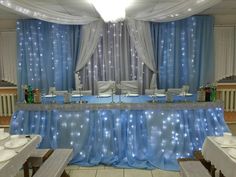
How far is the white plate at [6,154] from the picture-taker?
7.24 feet

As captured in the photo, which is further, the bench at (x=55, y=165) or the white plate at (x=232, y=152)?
the bench at (x=55, y=165)

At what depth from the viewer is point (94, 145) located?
12.6 ft

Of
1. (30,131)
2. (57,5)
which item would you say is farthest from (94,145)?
(57,5)

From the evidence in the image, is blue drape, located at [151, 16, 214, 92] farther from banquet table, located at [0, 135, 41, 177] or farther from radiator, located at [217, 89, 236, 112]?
banquet table, located at [0, 135, 41, 177]

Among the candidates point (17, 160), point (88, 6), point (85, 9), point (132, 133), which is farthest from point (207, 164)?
point (85, 9)

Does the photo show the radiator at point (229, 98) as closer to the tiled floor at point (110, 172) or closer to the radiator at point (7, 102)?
the tiled floor at point (110, 172)

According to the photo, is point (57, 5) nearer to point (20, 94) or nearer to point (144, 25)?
point (144, 25)

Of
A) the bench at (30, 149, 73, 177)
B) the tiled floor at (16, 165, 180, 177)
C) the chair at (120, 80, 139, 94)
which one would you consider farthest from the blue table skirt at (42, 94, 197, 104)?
the bench at (30, 149, 73, 177)

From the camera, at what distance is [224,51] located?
220 inches

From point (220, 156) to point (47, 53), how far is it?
13.1 feet

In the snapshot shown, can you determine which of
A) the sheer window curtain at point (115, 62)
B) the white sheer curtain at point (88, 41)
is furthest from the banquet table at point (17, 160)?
the sheer window curtain at point (115, 62)

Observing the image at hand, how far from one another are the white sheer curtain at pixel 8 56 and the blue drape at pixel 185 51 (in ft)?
9.35

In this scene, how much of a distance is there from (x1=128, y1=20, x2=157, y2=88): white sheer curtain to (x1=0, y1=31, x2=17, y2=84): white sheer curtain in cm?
243

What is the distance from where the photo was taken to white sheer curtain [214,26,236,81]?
5.51m
